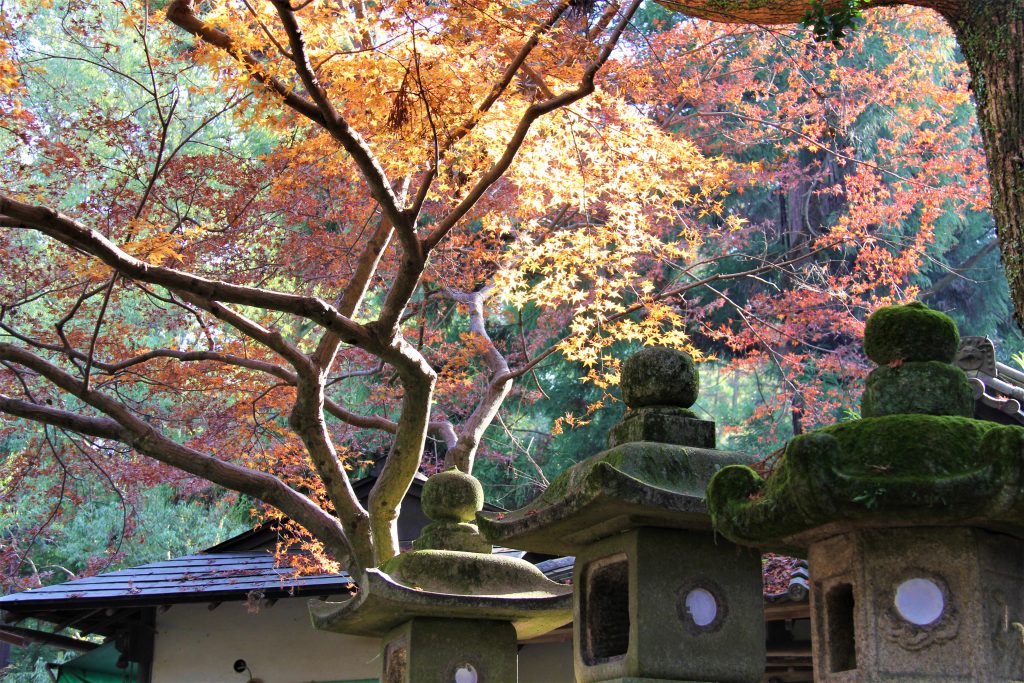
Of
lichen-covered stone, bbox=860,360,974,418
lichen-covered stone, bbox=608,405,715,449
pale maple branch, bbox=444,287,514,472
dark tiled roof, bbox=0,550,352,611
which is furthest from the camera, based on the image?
dark tiled roof, bbox=0,550,352,611

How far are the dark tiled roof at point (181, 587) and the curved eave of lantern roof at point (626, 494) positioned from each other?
18.7ft

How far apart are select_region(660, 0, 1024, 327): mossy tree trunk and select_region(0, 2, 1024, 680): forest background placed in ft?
7.88

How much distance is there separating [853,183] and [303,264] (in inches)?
249

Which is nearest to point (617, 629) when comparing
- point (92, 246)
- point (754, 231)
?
point (92, 246)

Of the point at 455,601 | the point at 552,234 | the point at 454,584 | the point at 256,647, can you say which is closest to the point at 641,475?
the point at 455,601

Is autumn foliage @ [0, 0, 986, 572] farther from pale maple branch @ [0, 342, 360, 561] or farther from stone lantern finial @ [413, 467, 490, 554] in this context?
stone lantern finial @ [413, 467, 490, 554]

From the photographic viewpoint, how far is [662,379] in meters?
4.64

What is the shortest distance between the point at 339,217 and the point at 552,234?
2.36 m

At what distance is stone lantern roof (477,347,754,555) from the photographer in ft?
13.6

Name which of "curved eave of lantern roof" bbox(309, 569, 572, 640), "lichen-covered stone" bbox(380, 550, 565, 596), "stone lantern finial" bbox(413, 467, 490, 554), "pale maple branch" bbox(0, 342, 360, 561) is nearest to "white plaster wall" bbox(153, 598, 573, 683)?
"pale maple branch" bbox(0, 342, 360, 561)

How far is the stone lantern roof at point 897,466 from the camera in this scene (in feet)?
10.6

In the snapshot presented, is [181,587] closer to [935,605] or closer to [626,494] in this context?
[626,494]

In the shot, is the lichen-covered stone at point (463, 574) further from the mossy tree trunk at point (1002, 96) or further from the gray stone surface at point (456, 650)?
the mossy tree trunk at point (1002, 96)

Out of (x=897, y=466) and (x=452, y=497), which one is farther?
(x=452, y=497)
